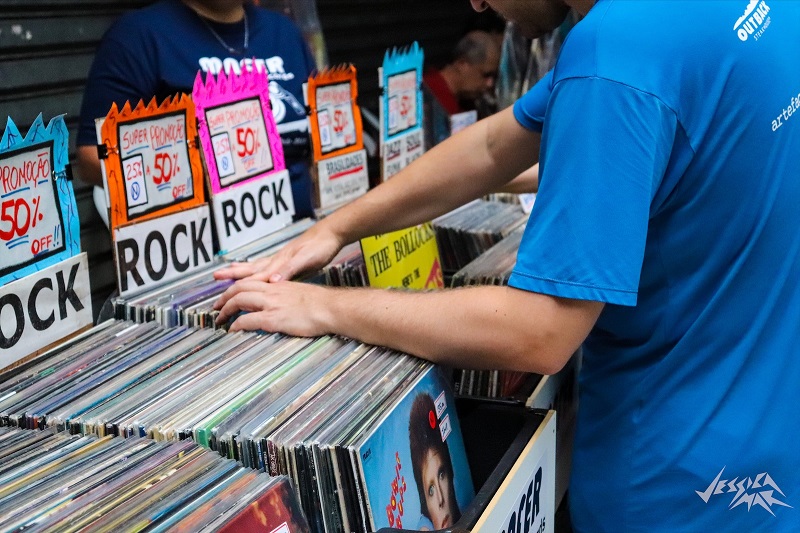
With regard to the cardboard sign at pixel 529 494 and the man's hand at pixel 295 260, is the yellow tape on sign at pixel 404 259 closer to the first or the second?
the man's hand at pixel 295 260

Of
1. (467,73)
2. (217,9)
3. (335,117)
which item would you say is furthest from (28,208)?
(467,73)

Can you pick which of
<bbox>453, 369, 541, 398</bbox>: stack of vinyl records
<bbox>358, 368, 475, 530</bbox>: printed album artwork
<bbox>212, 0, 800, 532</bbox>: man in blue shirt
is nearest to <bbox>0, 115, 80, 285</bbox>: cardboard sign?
<bbox>212, 0, 800, 532</bbox>: man in blue shirt

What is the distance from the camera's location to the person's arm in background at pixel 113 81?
2.00 m

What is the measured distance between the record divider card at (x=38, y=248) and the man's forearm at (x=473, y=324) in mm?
460

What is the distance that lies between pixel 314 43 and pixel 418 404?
9.32 feet

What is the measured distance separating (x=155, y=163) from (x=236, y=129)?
244 mm

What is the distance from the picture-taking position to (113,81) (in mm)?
2004

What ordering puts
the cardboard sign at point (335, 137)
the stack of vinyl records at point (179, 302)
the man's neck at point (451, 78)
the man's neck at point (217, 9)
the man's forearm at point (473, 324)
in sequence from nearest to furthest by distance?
the man's forearm at point (473, 324), the stack of vinyl records at point (179, 302), the cardboard sign at point (335, 137), the man's neck at point (217, 9), the man's neck at point (451, 78)

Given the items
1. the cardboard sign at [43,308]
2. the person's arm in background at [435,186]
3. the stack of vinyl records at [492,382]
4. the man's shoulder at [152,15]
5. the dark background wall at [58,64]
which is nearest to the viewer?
the cardboard sign at [43,308]

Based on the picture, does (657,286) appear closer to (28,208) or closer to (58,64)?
(28,208)

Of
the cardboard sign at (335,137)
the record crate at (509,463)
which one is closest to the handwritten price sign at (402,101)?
the cardboard sign at (335,137)

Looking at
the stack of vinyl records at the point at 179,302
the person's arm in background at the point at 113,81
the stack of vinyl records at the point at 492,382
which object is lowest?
the stack of vinyl records at the point at 492,382

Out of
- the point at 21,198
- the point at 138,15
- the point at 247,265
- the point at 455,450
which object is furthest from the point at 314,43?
the point at 455,450

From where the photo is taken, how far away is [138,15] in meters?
2.04
